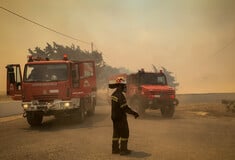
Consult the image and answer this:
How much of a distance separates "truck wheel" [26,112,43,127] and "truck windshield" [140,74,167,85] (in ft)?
20.7

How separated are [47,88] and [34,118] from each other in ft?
5.18

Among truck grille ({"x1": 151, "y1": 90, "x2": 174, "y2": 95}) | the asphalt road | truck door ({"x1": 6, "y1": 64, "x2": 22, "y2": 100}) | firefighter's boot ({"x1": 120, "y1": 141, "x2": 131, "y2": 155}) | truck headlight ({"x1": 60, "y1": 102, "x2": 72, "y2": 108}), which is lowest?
the asphalt road

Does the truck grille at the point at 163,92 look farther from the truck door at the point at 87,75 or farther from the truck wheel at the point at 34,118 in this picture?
the truck wheel at the point at 34,118

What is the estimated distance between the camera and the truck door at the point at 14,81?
47.5 feet

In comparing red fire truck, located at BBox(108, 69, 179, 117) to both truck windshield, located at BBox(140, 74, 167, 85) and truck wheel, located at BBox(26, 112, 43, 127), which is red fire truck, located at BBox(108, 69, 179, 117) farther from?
truck wheel, located at BBox(26, 112, 43, 127)

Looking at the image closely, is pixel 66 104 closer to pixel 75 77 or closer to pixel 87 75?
pixel 75 77

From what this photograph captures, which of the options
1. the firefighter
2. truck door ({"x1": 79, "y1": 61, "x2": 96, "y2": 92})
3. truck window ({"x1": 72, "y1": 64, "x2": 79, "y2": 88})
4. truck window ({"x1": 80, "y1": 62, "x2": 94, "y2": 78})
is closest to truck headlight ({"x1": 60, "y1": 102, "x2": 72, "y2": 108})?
truck window ({"x1": 72, "y1": 64, "x2": 79, "y2": 88})

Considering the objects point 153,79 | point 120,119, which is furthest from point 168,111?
point 120,119

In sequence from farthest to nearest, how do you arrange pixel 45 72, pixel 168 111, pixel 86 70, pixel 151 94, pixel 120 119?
pixel 168 111
pixel 151 94
pixel 86 70
pixel 45 72
pixel 120 119

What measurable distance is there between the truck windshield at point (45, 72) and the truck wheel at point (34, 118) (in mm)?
1397

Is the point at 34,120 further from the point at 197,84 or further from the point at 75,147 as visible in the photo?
the point at 197,84

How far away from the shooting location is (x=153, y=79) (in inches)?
771

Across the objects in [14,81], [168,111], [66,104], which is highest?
[14,81]

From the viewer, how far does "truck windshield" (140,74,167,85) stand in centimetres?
1944
